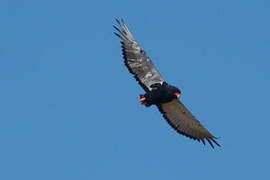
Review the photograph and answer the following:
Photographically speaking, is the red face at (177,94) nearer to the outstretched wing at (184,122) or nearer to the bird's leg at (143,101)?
the outstretched wing at (184,122)

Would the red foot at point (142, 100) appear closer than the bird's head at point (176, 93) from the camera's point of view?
Yes

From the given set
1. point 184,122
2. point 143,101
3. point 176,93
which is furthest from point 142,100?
point 184,122

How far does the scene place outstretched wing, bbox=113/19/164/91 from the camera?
2280 cm

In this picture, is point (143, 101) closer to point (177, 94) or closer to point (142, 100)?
point (142, 100)

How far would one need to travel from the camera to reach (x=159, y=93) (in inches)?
879

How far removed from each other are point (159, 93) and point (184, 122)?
5.91ft

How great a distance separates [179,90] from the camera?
73.4 ft

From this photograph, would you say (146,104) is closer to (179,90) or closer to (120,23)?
(179,90)

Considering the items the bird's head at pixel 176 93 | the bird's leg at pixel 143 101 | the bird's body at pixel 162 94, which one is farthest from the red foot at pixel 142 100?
the bird's head at pixel 176 93

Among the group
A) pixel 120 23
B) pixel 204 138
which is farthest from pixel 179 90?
pixel 120 23

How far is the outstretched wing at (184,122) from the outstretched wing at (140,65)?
959mm

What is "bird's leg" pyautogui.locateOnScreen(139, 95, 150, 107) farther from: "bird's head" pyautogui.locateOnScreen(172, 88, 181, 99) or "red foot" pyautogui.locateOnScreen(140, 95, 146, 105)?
"bird's head" pyautogui.locateOnScreen(172, 88, 181, 99)

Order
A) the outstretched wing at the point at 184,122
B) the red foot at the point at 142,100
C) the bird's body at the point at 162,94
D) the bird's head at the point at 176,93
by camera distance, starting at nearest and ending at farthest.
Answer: the red foot at the point at 142,100 → the bird's body at the point at 162,94 → the bird's head at the point at 176,93 → the outstretched wing at the point at 184,122

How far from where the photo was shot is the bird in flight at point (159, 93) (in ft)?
73.3
